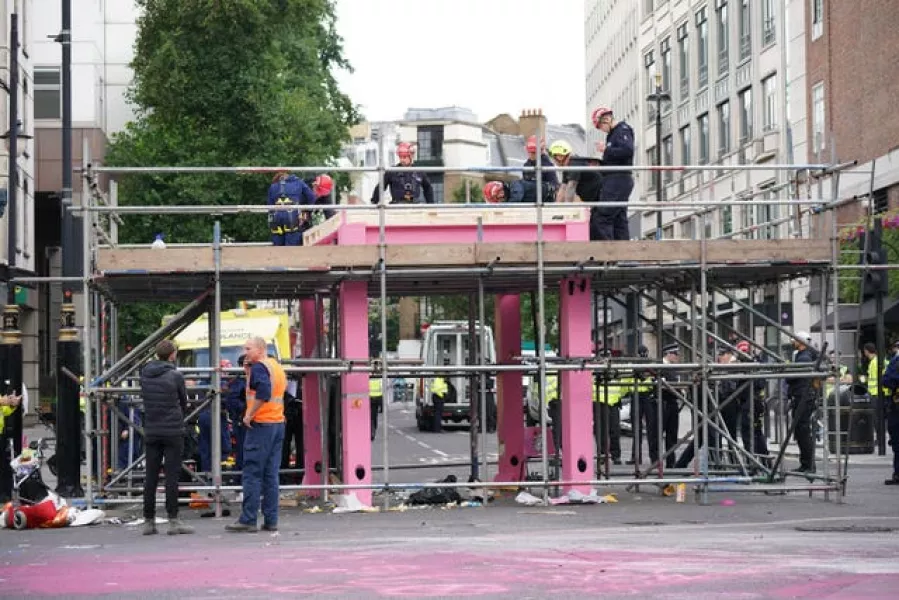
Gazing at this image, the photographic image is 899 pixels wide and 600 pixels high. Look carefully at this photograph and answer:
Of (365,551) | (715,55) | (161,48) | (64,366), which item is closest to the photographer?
(365,551)

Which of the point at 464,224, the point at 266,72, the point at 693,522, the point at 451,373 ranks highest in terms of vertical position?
the point at 266,72

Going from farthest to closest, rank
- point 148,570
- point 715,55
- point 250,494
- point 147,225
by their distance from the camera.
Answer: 1. point 715,55
2. point 147,225
3. point 250,494
4. point 148,570

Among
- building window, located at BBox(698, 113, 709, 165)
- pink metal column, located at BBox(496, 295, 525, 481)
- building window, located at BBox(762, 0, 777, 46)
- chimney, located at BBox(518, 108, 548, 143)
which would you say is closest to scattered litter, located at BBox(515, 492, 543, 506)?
pink metal column, located at BBox(496, 295, 525, 481)

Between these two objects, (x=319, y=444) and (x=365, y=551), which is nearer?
(x=365, y=551)

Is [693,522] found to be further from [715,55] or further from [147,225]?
[715,55]

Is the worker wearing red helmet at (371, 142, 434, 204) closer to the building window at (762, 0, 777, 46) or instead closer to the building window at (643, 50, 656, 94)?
the building window at (762, 0, 777, 46)

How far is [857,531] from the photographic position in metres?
16.6

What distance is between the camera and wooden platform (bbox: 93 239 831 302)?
20.4 m

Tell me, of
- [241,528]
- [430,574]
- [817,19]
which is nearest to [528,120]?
[817,19]

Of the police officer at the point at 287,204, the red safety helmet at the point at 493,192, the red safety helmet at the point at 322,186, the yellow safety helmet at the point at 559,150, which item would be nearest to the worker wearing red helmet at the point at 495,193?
the red safety helmet at the point at 493,192

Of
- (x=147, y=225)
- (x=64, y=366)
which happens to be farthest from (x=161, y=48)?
(x=64, y=366)

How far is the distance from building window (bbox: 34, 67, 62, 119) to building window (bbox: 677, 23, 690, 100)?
23351mm

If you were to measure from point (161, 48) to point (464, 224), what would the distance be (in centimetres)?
2642

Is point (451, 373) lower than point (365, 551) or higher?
higher
